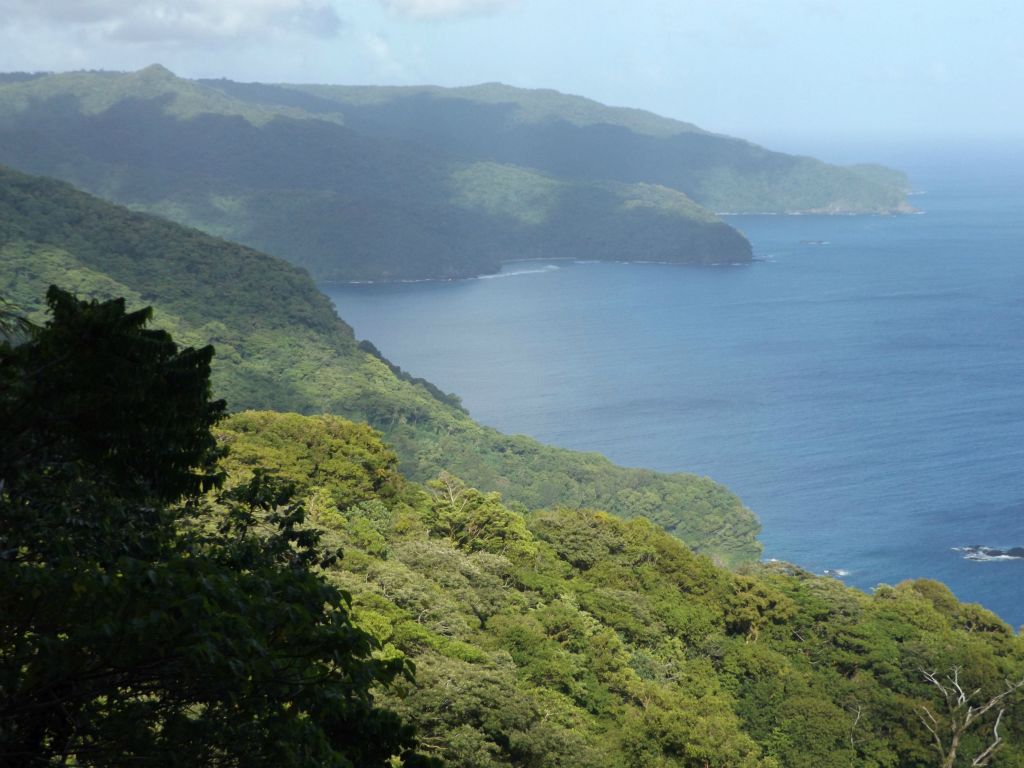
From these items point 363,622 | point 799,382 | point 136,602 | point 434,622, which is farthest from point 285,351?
point 136,602

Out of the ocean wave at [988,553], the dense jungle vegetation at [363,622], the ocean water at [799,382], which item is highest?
the dense jungle vegetation at [363,622]

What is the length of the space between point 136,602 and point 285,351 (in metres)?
86.6

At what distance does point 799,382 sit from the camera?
11300 centimetres

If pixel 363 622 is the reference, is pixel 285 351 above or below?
below

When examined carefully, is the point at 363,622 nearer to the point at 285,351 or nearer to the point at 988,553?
the point at 988,553

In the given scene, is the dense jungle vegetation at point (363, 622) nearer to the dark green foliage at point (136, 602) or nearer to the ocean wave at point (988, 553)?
the dark green foliage at point (136, 602)

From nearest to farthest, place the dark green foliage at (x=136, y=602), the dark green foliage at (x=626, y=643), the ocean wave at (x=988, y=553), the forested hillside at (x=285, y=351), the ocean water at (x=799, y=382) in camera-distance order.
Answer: the dark green foliage at (x=136, y=602)
the dark green foliage at (x=626, y=643)
the ocean wave at (x=988, y=553)
the ocean water at (x=799, y=382)
the forested hillside at (x=285, y=351)

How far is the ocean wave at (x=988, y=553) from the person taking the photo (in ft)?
228

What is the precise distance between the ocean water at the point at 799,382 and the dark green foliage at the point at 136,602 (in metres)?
60.9

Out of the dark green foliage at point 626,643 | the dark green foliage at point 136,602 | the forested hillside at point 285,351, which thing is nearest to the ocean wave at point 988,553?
the forested hillside at point 285,351

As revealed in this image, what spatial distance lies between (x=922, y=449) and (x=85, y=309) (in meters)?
88.5

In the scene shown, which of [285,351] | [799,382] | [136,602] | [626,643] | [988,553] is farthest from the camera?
[799,382]

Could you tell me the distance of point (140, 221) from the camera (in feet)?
352

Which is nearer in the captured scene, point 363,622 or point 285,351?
point 363,622
